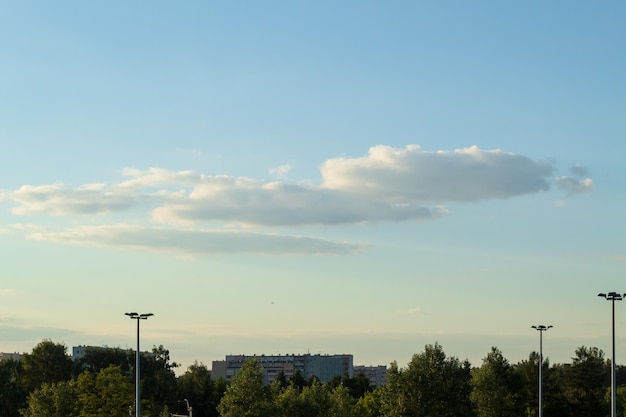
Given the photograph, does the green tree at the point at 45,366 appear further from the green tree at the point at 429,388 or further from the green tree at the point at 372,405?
the green tree at the point at 429,388

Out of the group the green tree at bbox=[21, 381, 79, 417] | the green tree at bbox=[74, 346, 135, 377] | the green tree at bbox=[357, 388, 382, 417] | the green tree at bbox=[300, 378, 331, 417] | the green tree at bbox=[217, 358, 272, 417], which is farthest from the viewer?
the green tree at bbox=[74, 346, 135, 377]

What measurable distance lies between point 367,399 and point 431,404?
41.5m

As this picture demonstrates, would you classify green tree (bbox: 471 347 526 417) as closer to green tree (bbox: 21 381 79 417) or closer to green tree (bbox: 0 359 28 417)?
green tree (bbox: 21 381 79 417)

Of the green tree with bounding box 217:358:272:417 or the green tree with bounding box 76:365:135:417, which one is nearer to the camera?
the green tree with bounding box 217:358:272:417

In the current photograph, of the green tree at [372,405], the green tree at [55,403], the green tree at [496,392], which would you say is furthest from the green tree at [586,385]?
the green tree at [55,403]

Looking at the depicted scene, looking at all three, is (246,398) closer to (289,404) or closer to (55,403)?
(289,404)

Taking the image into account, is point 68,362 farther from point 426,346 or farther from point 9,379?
point 426,346

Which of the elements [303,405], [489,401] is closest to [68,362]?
[303,405]

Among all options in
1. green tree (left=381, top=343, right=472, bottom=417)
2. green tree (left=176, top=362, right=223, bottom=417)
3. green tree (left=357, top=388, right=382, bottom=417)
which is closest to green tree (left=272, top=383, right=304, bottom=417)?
green tree (left=381, top=343, right=472, bottom=417)

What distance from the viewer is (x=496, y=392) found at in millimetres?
100250

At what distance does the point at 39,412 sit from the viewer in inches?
3750

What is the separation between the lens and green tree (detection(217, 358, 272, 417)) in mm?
79062

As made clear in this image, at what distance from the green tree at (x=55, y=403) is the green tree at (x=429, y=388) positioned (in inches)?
1282

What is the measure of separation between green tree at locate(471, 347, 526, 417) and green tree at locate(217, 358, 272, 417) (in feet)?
93.7
